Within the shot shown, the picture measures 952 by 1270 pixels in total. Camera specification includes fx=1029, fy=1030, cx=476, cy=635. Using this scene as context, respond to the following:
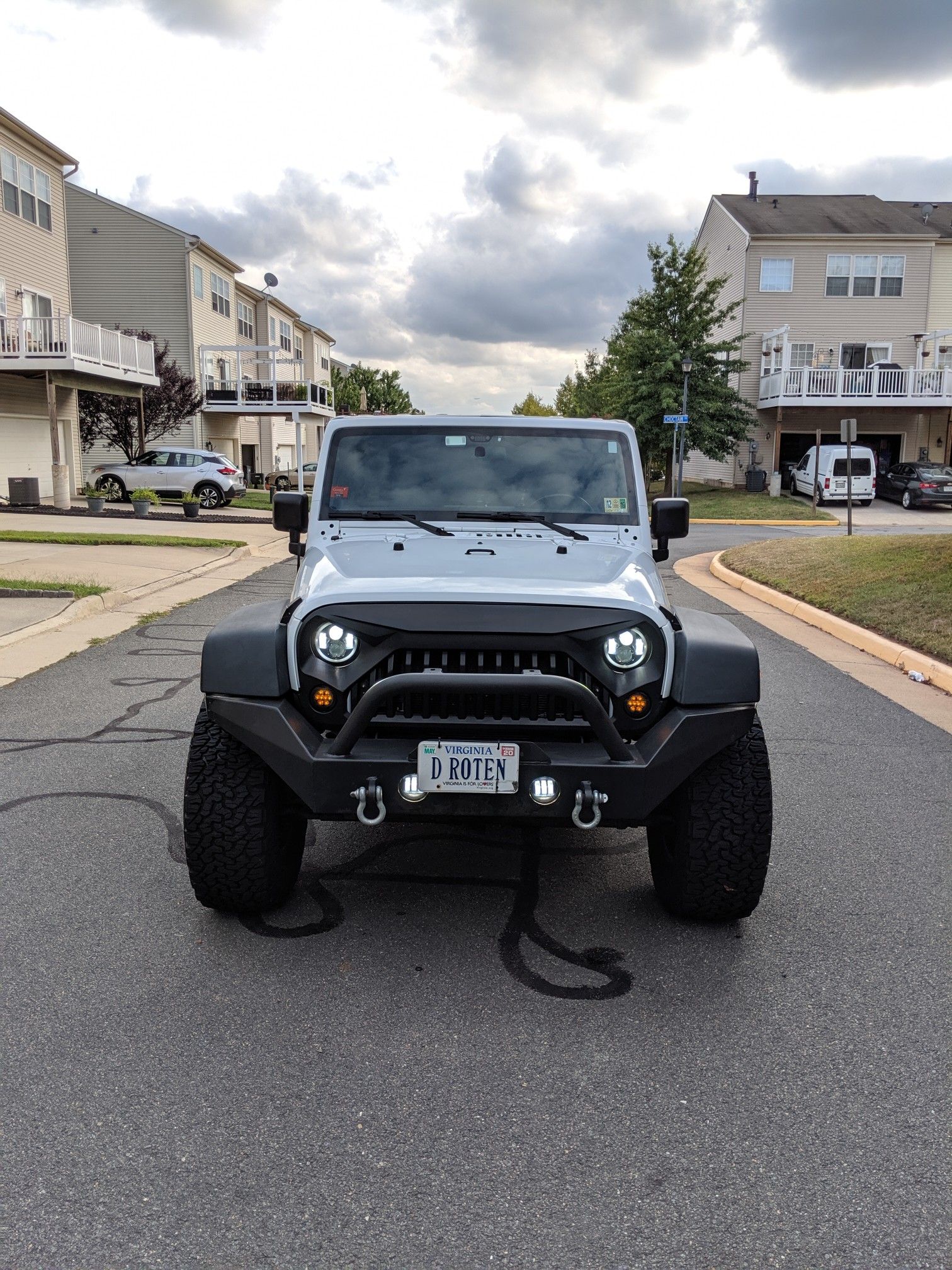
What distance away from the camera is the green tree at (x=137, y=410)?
31.8 m

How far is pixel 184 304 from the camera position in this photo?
36344mm

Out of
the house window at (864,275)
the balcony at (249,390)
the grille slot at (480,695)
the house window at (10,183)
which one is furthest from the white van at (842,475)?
the grille slot at (480,695)

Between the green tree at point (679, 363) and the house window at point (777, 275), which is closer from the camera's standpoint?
the green tree at point (679, 363)

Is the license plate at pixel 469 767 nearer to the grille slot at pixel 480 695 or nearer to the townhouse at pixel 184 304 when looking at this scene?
the grille slot at pixel 480 695

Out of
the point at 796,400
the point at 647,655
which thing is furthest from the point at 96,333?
the point at 647,655

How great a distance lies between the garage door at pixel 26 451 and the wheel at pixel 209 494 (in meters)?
3.78

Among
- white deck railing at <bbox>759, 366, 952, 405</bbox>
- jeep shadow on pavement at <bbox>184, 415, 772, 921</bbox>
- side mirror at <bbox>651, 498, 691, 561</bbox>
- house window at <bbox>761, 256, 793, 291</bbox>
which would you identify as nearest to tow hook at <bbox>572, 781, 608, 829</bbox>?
jeep shadow on pavement at <bbox>184, 415, 772, 921</bbox>

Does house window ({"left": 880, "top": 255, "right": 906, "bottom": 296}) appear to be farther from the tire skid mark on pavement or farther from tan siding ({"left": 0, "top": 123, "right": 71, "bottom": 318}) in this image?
the tire skid mark on pavement

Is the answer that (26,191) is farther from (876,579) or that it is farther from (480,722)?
(480,722)

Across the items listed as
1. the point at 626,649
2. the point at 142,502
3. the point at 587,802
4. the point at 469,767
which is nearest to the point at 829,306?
the point at 142,502

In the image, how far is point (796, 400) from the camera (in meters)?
36.6

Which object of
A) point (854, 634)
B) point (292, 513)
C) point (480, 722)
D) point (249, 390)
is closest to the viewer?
point (480, 722)

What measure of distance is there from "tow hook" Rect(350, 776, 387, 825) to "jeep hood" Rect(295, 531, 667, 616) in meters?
0.61

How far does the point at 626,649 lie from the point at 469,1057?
1364 mm
